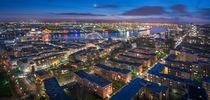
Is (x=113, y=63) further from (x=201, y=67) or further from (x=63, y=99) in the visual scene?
(x=201, y=67)

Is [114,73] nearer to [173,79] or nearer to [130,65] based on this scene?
[130,65]

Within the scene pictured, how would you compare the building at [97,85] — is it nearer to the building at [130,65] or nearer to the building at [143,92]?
the building at [143,92]

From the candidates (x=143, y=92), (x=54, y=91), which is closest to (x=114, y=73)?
(x=143, y=92)

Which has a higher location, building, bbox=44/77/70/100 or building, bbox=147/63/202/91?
building, bbox=147/63/202/91

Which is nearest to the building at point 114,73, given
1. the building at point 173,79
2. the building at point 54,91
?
the building at point 173,79

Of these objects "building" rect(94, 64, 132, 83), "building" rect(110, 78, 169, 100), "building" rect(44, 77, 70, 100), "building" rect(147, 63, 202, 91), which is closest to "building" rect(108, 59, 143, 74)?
"building" rect(94, 64, 132, 83)

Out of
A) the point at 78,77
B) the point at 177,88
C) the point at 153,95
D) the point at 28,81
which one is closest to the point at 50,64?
the point at 28,81

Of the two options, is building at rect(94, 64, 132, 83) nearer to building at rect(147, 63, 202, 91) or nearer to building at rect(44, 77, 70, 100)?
building at rect(147, 63, 202, 91)
